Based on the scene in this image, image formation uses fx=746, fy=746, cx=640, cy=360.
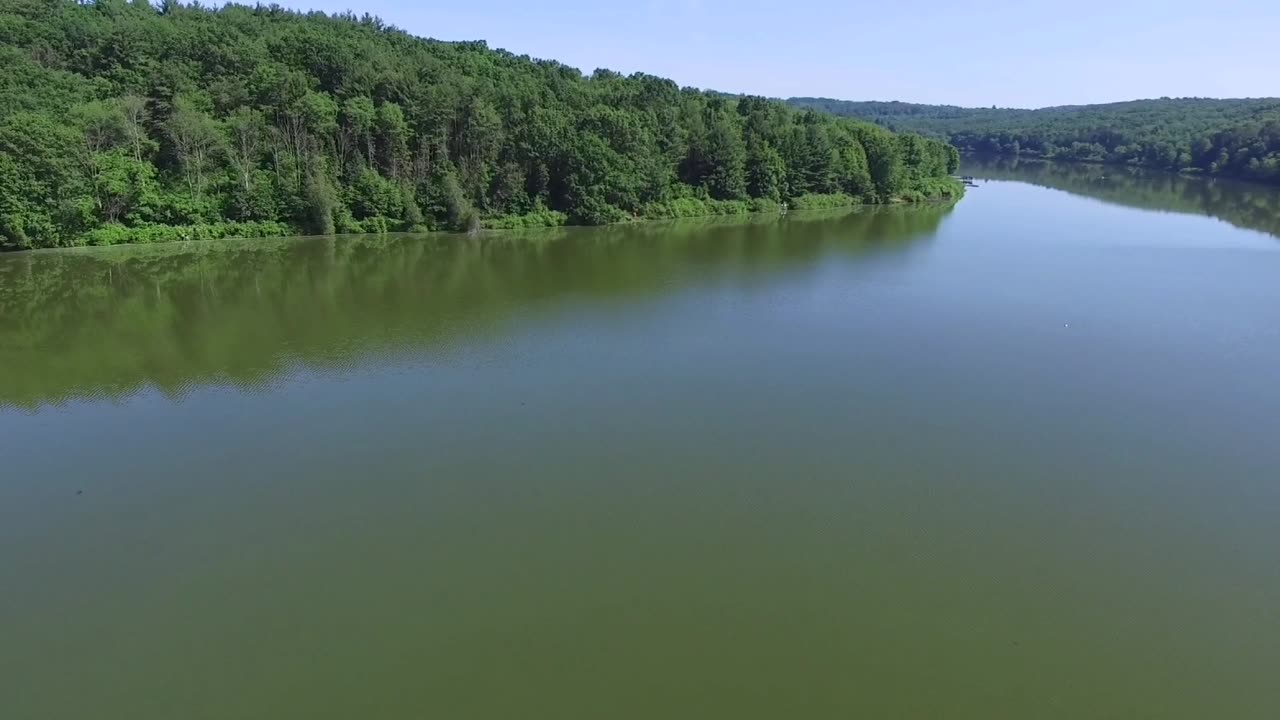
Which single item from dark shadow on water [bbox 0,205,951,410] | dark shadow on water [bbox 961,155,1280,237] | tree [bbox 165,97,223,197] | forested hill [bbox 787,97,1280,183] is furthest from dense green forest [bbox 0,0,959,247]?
forested hill [bbox 787,97,1280,183]

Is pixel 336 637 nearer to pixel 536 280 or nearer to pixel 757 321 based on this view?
pixel 757 321

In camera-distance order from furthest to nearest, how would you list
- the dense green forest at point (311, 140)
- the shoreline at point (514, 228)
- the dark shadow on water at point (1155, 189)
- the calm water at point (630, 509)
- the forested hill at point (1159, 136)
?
1. the forested hill at point (1159, 136)
2. the dark shadow on water at point (1155, 189)
3. the dense green forest at point (311, 140)
4. the shoreline at point (514, 228)
5. the calm water at point (630, 509)

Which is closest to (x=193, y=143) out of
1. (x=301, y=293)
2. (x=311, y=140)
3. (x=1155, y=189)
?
(x=311, y=140)

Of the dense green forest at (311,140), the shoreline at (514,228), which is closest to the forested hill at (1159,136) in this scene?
the shoreline at (514,228)

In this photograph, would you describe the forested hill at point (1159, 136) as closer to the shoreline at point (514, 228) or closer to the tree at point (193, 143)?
the shoreline at point (514, 228)

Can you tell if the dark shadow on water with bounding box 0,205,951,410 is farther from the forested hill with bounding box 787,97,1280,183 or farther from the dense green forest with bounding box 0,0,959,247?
the forested hill with bounding box 787,97,1280,183

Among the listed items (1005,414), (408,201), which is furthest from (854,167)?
(1005,414)

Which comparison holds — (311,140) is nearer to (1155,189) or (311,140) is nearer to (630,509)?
(630,509)
